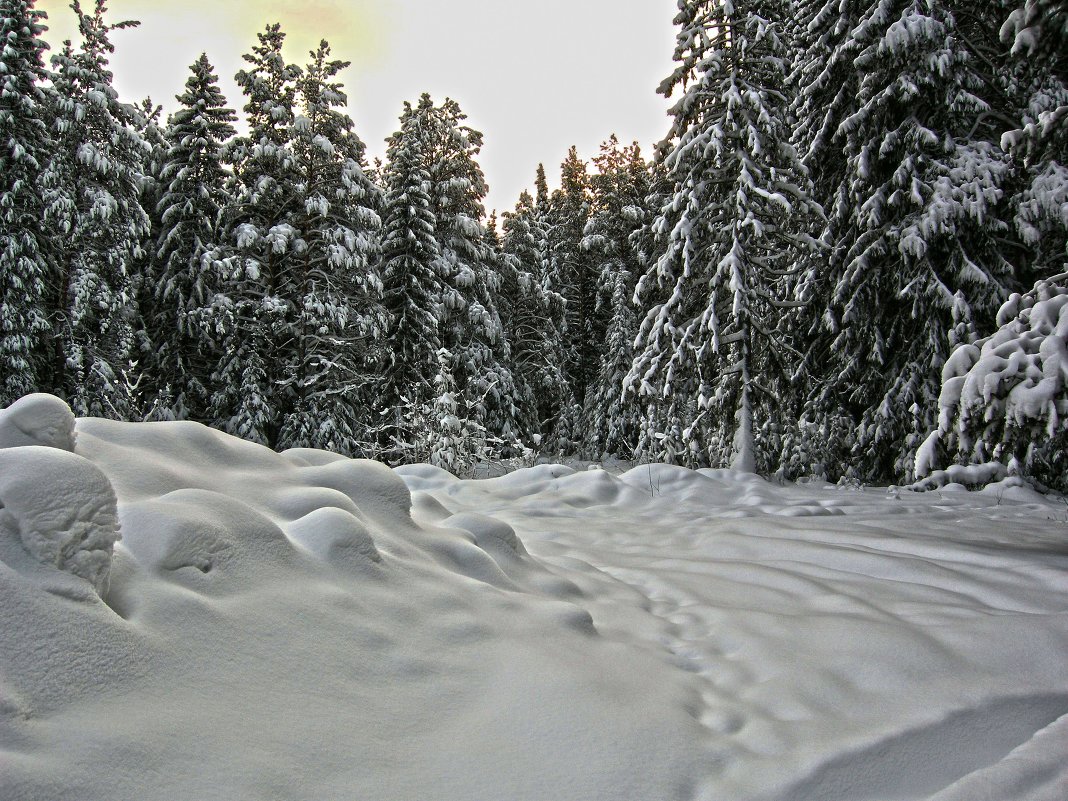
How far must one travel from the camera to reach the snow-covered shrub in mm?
4020

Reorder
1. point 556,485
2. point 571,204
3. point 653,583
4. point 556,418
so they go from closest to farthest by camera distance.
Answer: point 653,583 < point 556,485 < point 556,418 < point 571,204

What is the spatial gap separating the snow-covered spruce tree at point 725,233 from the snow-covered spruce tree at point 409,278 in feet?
27.5

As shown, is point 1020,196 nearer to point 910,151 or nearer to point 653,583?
point 910,151

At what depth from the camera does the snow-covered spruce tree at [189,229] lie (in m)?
19.1

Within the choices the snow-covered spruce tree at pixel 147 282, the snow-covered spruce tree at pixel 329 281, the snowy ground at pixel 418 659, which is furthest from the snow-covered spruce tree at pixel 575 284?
the snowy ground at pixel 418 659

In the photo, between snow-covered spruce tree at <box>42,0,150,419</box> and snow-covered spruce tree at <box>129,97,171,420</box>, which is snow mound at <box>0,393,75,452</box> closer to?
snow-covered spruce tree at <box>42,0,150,419</box>

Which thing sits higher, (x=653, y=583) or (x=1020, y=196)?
(x=1020, y=196)

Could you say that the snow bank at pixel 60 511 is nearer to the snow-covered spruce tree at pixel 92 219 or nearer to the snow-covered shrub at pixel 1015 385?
the snow-covered shrub at pixel 1015 385

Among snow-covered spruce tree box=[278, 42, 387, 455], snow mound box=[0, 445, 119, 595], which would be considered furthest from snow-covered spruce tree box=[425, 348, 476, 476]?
snow mound box=[0, 445, 119, 595]

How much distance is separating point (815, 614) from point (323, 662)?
2329 mm

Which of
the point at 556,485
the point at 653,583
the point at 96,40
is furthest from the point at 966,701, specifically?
the point at 96,40

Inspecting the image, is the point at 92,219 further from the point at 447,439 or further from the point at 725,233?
the point at 725,233

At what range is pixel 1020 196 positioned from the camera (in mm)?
9430

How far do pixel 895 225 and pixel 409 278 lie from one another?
496 inches
